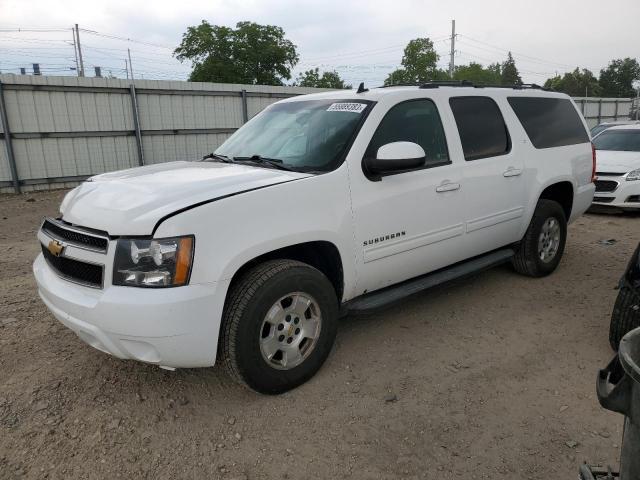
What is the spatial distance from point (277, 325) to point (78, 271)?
118 cm

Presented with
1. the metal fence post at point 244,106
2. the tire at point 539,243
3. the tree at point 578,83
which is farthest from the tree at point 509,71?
the tire at point 539,243

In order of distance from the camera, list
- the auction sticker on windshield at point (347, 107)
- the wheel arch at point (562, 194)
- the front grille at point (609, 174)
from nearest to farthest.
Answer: the auction sticker on windshield at point (347, 107) → the wheel arch at point (562, 194) → the front grille at point (609, 174)

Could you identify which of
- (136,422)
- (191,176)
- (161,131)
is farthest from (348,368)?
(161,131)

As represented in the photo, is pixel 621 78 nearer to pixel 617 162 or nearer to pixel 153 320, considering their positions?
pixel 617 162

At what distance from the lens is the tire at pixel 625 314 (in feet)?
11.3

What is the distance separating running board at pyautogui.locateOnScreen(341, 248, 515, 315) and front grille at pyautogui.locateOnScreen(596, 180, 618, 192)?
4916 mm

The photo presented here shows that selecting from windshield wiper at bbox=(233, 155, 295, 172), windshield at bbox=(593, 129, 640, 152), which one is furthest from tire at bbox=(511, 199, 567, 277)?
windshield at bbox=(593, 129, 640, 152)

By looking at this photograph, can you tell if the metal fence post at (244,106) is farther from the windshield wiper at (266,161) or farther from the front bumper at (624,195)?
the windshield wiper at (266,161)

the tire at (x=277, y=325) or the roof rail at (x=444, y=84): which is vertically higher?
the roof rail at (x=444, y=84)

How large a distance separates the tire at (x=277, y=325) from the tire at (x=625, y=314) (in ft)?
6.63

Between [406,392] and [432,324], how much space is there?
1083mm

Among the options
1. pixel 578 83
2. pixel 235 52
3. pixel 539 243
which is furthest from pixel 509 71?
pixel 539 243

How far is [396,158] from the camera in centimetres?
330

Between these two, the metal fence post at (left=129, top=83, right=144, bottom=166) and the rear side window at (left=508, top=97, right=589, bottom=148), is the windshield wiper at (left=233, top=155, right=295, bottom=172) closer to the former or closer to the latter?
the rear side window at (left=508, top=97, right=589, bottom=148)
